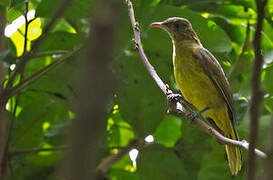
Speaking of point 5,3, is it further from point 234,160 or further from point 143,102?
point 234,160

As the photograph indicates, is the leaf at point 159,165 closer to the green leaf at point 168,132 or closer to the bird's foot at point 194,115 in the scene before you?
the green leaf at point 168,132

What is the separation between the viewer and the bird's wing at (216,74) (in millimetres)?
4461

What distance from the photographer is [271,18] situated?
476 cm

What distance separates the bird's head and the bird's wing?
0.94ft

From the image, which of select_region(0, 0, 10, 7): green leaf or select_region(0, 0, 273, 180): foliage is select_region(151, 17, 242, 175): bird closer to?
select_region(0, 0, 273, 180): foliage

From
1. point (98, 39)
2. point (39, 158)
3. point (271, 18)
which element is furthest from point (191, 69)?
point (98, 39)

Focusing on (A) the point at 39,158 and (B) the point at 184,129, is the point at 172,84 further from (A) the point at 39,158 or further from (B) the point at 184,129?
(A) the point at 39,158

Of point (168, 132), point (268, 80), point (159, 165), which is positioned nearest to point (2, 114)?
point (159, 165)

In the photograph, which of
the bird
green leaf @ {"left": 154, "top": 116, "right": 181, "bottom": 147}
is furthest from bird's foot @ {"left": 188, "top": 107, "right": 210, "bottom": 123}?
green leaf @ {"left": 154, "top": 116, "right": 181, "bottom": 147}

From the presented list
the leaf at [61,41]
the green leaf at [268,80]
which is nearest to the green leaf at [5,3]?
the leaf at [61,41]

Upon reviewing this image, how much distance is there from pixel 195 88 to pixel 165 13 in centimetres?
79

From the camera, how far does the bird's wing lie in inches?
176

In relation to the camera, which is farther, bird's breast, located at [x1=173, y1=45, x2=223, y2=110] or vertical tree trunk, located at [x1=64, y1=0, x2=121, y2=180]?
bird's breast, located at [x1=173, y1=45, x2=223, y2=110]

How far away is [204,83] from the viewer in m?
4.70
